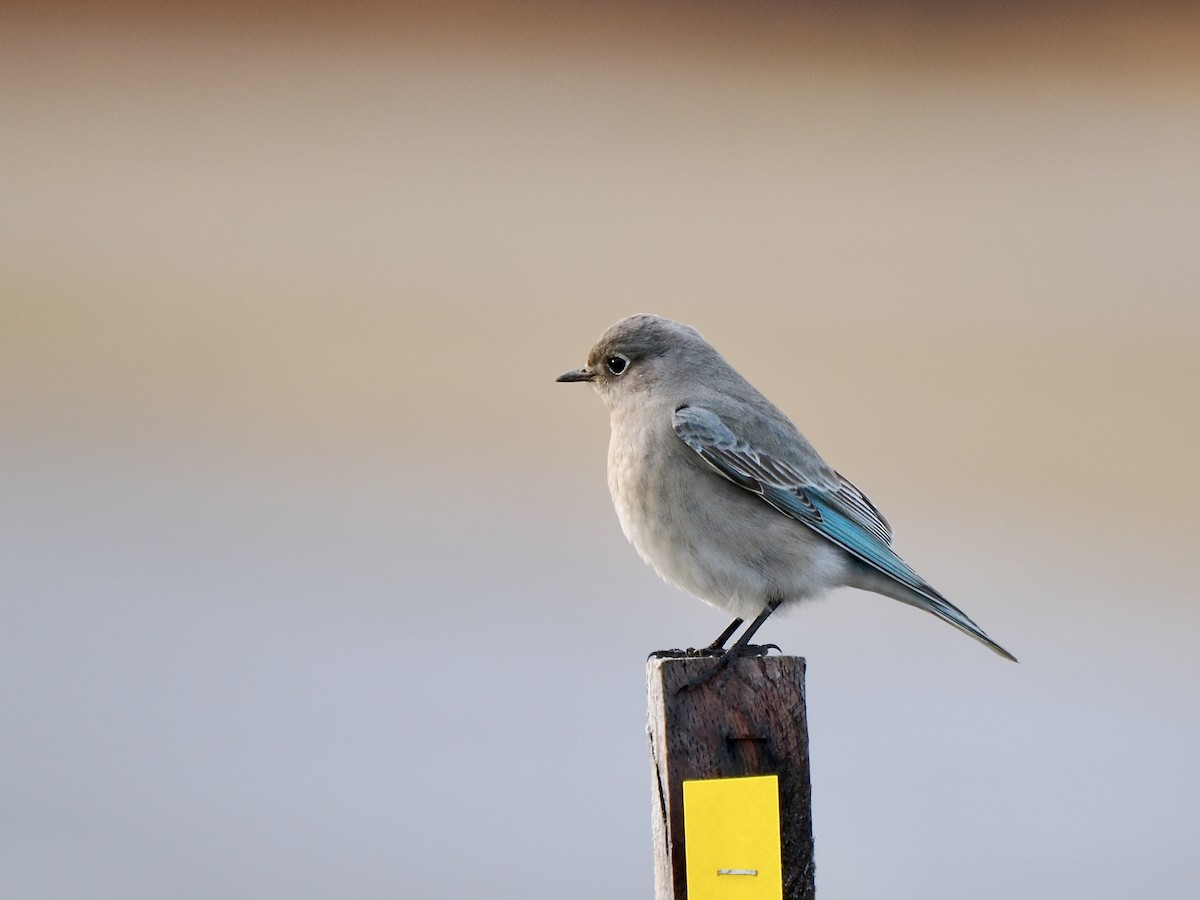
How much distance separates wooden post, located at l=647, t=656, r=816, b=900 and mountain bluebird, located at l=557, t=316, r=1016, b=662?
806 millimetres

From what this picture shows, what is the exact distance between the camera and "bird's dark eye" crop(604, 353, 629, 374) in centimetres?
423

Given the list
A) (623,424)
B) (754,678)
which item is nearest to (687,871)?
(754,678)

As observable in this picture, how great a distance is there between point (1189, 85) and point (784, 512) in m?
7.88

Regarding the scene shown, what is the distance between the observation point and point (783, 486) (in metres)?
3.90

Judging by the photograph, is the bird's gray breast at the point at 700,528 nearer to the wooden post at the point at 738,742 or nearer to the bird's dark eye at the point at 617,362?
the bird's dark eye at the point at 617,362

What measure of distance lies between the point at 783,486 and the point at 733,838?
136 centimetres

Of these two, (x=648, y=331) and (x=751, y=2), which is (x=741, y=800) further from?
(x=751, y=2)

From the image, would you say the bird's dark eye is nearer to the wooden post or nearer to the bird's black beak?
the bird's black beak

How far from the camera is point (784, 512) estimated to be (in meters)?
3.86

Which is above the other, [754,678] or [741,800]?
[754,678]

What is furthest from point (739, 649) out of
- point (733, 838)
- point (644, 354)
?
point (644, 354)

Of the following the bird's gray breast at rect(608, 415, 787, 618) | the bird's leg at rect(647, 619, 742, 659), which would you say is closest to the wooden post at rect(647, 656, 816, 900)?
the bird's leg at rect(647, 619, 742, 659)

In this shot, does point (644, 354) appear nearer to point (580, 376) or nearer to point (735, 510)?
point (580, 376)

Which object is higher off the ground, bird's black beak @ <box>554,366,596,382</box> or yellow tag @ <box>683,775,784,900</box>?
bird's black beak @ <box>554,366,596,382</box>
